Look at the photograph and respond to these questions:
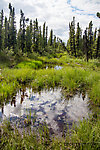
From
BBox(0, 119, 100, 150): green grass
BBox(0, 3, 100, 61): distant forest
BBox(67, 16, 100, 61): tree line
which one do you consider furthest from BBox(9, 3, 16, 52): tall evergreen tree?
BBox(0, 119, 100, 150): green grass

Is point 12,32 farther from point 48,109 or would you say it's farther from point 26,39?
point 48,109

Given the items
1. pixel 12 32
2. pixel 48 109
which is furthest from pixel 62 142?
pixel 12 32

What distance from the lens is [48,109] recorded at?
5109mm

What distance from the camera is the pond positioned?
4.14 meters

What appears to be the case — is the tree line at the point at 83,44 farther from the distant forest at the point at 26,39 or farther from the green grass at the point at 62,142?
Answer: the green grass at the point at 62,142

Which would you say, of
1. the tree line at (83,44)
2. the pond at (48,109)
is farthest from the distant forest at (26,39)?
the pond at (48,109)

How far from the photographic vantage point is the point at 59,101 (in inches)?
238

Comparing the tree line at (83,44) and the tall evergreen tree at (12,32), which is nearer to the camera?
the tall evergreen tree at (12,32)

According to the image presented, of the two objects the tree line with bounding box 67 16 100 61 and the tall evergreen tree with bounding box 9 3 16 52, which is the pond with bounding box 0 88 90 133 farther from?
the tree line with bounding box 67 16 100 61

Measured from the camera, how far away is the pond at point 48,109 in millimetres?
4141

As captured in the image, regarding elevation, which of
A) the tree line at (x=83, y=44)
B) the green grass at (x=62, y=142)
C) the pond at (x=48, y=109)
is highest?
the tree line at (x=83, y=44)

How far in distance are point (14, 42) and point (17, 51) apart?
402 cm

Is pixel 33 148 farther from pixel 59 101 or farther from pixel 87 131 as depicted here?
pixel 59 101

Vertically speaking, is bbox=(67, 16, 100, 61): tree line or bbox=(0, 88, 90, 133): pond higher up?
bbox=(67, 16, 100, 61): tree line
